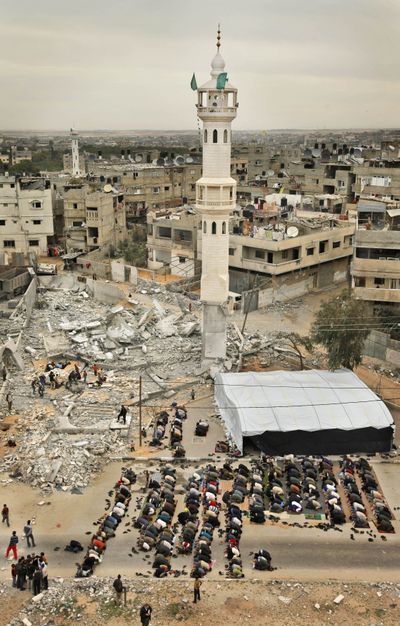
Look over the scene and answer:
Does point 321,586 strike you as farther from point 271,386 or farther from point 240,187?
point 240,187

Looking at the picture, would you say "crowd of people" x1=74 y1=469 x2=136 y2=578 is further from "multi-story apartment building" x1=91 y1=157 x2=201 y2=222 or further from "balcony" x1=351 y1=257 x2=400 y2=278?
"multi-story apartment building" x1=91 y1=157 x2=201 y2=222

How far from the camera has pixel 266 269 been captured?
4312cm

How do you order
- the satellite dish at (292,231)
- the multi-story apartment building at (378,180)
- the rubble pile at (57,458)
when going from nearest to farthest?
the rubble pile at (57,458) → the satellite dish at (292,231) → the multi-story apartment building at (378,180)

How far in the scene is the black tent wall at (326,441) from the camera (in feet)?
72.5

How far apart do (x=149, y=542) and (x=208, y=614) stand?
2.86 meters

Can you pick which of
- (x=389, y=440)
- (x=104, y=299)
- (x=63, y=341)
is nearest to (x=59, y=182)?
(x=104, y=299)

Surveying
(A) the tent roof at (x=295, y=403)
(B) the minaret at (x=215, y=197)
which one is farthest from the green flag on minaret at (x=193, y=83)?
(A) the tent roof at (x=295, y=403)

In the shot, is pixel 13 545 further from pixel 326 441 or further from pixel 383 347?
pixel 383 347

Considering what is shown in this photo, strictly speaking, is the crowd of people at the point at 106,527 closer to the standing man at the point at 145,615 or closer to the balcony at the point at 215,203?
the standing man at the point at 145,615

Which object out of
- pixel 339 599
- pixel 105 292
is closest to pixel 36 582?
pixel 339 599

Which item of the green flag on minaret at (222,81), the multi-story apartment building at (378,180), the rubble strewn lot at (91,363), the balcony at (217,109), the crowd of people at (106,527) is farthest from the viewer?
the multi-story apartment building at (378,180)

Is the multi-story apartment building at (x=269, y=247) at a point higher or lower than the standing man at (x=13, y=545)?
higher

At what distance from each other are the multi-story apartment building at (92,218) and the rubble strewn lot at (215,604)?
39.9 meters

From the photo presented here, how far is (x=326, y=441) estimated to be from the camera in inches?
880
